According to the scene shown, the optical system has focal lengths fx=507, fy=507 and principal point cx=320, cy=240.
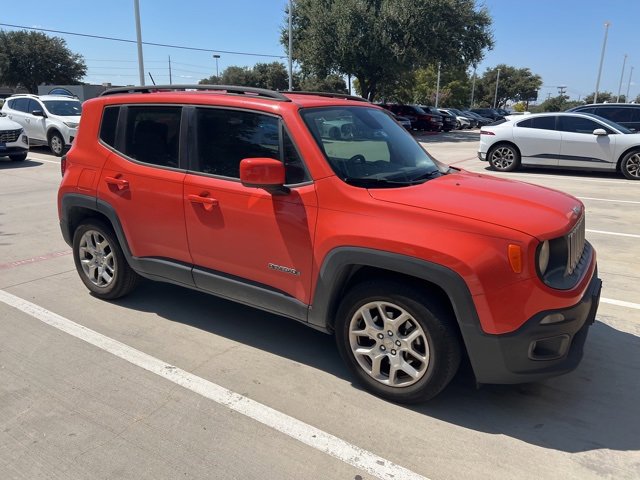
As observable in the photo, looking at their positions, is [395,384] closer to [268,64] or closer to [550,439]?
[550,439]

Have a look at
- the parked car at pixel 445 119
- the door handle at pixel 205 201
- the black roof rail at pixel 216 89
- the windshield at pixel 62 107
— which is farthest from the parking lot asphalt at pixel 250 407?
the parked car at pixel 445 119

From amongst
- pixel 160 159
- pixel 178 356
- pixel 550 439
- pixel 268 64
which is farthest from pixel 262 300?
pixel 268 64

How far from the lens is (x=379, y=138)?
3850 millimetres

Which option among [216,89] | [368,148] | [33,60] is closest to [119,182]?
[216,89]

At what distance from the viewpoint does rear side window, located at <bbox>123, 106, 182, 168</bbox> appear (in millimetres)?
3859

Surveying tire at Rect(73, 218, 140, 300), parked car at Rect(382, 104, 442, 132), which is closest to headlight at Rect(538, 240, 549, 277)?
tire at Rect(73, 218, 140, 300)

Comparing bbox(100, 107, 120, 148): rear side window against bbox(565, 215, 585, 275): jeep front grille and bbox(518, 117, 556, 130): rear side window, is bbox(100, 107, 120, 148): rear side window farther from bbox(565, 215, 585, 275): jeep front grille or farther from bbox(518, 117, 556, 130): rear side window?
bbox(518, 117, 556, 130): rear side window

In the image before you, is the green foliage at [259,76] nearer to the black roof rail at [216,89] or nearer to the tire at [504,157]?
the tire at [504,157]

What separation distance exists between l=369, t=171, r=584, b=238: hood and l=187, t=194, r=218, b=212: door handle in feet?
3.81

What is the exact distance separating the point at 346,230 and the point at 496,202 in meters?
0.91

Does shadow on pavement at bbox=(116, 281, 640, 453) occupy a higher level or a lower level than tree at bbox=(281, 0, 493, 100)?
lower

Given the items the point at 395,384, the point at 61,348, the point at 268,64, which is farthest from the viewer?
the point at 268,64

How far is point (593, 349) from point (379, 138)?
7.44 feet

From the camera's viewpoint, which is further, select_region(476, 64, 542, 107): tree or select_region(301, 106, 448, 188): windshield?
select_region(476, 64, 542, 107): tree
